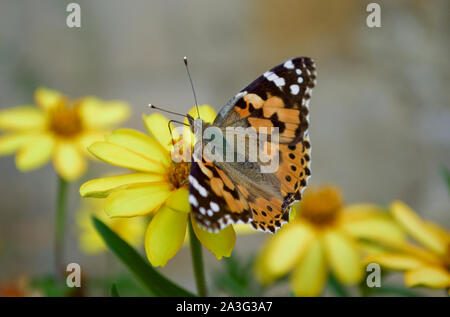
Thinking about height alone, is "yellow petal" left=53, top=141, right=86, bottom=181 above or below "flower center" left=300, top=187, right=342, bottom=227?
above

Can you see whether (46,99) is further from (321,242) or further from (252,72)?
(252,72)

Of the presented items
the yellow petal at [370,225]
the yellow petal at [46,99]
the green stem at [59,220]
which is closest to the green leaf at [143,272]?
the green stem at [59,220]

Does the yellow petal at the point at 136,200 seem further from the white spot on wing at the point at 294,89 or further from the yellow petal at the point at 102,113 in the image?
the yellow petal at the point at 102,113

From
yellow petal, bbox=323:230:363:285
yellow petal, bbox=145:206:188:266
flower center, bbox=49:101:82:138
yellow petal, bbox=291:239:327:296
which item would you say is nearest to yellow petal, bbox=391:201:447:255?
yellow petal, bbox=323:230:363:285

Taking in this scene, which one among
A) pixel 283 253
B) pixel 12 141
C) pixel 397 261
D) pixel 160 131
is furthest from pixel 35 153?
pixel 397 261

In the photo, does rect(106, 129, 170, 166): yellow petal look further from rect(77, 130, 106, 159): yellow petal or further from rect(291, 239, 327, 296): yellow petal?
rect(77, 130, 106, 159): yellow petal
